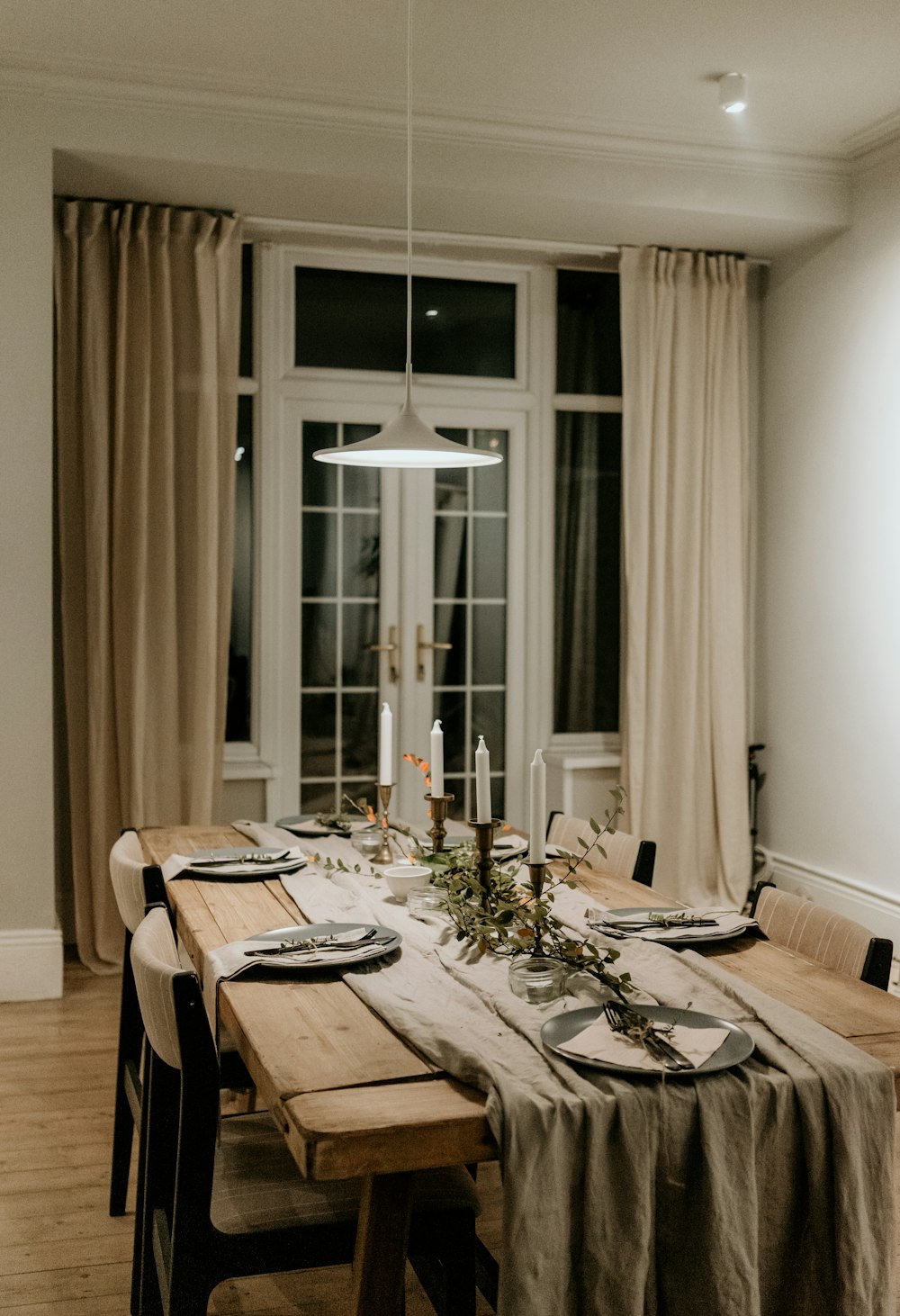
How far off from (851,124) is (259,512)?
8.70 ft

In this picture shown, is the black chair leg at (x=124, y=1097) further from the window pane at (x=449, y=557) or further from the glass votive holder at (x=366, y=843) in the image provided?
the window pane at (x=449, y=557)

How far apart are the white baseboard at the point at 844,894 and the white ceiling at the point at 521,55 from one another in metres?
2.85

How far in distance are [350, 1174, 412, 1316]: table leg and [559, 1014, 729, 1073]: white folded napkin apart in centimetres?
26

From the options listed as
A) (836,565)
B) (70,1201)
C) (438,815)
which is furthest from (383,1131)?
(836,565)

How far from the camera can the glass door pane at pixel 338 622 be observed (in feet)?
16.5

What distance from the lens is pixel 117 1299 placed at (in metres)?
2.29

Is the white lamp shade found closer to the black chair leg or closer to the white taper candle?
the white taper candle

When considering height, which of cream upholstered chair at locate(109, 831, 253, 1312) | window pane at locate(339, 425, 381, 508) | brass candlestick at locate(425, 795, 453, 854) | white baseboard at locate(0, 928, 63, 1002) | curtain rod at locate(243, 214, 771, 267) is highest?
curtain rod at locate(243, 214, 771, 267)

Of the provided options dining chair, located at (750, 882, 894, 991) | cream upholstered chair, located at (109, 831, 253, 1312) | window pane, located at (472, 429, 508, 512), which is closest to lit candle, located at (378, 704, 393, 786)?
cream upholstered chair, located at (109, 831, 253, 1312)

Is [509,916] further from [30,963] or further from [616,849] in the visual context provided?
[30,963]

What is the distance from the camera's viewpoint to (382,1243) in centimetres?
148

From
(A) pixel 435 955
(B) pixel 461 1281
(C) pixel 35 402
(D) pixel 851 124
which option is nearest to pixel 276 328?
(C) pixel 35 402

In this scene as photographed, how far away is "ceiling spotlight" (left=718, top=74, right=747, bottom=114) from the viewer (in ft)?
13.1

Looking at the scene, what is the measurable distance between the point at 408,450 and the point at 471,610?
239 cm
